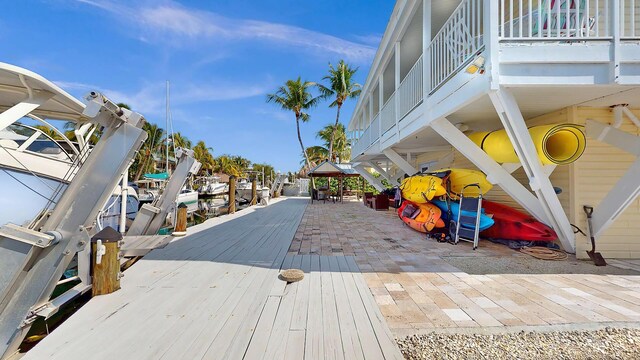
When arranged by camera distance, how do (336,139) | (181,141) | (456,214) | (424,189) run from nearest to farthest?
(456,214) < (424,189) < (336,139) < (181,141)

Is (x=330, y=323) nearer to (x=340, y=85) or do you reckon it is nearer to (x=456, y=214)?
(x=456, y=214)

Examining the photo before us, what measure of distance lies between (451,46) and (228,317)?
15.9 ft

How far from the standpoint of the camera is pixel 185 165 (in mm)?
6754

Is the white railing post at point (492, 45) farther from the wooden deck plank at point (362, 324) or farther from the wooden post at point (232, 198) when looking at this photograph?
the wooden post at point (232, 198)

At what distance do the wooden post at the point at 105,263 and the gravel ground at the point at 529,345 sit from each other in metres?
3.02

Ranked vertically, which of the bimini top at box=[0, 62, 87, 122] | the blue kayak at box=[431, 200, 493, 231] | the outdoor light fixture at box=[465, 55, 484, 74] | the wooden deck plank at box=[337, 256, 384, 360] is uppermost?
the outdoor light fixture at box=[465, 55, 484, 74]

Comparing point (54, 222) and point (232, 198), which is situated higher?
point (54, 222)

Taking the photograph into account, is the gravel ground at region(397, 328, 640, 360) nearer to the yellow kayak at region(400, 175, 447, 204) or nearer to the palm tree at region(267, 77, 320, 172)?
the yellow kayak at region(400, 175, 447, 204)

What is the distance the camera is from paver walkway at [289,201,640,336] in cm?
229

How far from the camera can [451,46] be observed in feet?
13.5

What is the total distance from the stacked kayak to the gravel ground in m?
3.46

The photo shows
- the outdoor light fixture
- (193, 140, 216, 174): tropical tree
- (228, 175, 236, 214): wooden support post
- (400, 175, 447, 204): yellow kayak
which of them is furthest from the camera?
(193, 140, 216, 174): tropical tree

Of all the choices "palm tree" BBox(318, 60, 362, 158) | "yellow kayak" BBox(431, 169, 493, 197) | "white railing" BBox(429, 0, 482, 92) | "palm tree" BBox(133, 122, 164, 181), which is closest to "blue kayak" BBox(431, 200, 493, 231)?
"yellow kayak" BBox(431, 169, 493, 197)

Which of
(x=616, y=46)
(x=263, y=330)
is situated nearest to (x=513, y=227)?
(x=616, y=46)
